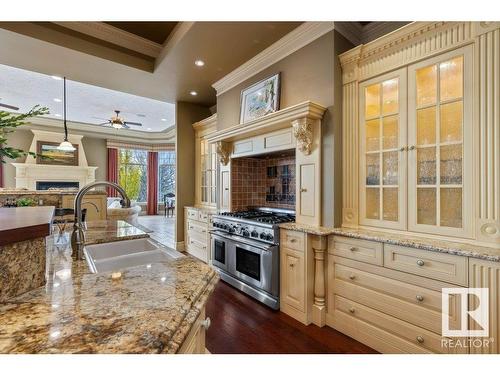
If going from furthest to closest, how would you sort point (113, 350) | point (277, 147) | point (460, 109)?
point (277, 147), point (460, 109), point (113, 350)

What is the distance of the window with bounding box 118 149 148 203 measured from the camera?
9789 mm

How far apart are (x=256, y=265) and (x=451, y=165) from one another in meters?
2.02

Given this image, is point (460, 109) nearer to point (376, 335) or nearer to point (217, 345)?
point (376, 335)

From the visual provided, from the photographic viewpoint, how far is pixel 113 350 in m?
0.56

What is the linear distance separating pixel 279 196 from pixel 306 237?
1249 mm

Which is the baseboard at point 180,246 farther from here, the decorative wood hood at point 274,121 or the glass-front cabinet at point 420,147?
the glass-front cabinet at point 420,147

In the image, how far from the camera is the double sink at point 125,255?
1.45m

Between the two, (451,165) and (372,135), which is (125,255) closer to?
(372,135)

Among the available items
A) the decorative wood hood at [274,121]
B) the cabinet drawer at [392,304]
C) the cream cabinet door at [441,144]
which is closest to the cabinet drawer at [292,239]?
the cabinet drawer at [392,304]

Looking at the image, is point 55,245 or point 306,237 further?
point 306,237

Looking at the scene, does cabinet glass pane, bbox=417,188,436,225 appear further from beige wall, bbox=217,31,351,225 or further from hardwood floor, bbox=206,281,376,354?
hardwood floor, bbox=206,281,376,354

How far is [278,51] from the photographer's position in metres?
2.92
